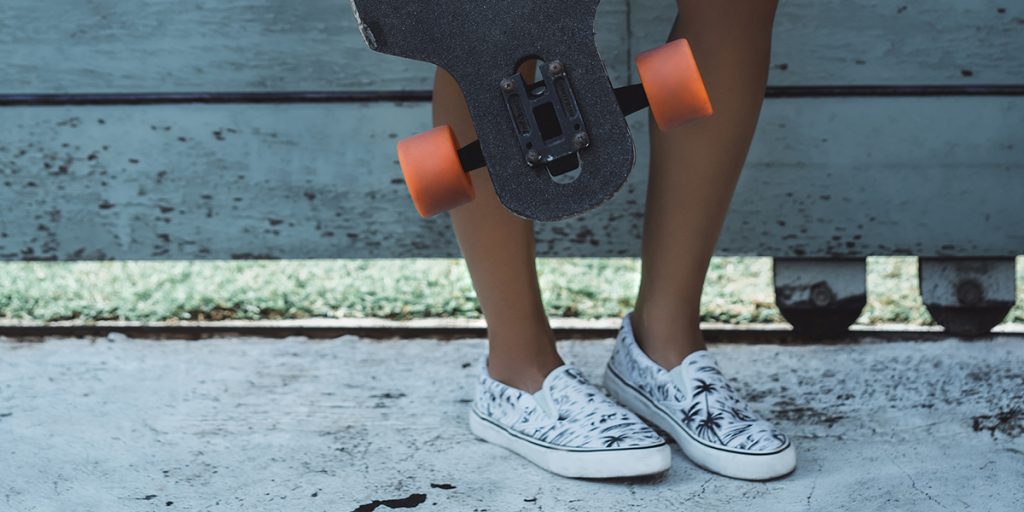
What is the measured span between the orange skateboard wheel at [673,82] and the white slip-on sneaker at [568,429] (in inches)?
15.9

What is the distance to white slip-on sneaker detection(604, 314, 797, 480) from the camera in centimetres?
103

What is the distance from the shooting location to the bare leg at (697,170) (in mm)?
1055

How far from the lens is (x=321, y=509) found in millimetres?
986

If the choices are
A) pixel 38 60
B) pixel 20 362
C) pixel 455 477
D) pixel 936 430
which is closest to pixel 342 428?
pixel 455 477

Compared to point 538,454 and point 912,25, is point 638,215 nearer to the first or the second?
point 912,25

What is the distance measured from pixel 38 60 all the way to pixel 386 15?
1.07m

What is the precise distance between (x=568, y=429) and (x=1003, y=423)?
21.6 inches

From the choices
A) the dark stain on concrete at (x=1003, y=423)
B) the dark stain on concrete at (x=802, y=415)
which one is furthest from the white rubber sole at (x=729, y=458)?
the dark stain on concrete at (x=1003, y=423)

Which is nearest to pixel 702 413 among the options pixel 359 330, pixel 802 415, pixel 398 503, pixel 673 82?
pixel 802 415

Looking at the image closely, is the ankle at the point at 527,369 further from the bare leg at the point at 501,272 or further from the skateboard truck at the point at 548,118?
the skateboard truck at the point at 548,118

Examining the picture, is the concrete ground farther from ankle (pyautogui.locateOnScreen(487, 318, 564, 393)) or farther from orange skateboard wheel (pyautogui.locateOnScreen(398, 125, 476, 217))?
orange skateboard wheel (pyautogui.locateOnScreen(398, 125, 476, 217))

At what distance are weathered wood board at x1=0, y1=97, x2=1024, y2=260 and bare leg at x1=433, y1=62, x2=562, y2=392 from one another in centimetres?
49

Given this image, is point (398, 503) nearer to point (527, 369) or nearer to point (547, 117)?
point (527, 369)

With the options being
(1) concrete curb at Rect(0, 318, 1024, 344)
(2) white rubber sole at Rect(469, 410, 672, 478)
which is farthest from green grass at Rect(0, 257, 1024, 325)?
(2) white rubber sole at Rect(469, 410, 672, 478)
